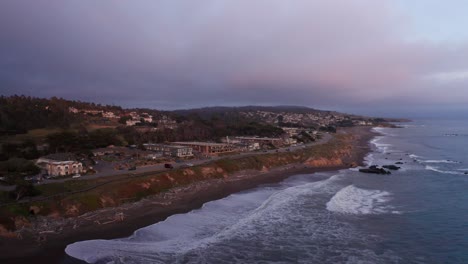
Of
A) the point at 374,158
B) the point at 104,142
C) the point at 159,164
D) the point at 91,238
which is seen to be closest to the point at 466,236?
the point at 91,238

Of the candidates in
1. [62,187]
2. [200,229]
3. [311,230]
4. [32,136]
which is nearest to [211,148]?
[32,136]

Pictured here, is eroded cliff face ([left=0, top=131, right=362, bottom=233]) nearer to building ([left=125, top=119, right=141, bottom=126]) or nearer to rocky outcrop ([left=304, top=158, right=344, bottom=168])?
rocky outcrop ([left=304, top=158, right=344, bottom=168])

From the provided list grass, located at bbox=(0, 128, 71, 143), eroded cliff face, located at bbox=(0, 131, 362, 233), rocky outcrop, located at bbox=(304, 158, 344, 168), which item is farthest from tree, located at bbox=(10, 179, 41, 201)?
rocky outcrop, located at bbox=(304, 158, 344, 168)

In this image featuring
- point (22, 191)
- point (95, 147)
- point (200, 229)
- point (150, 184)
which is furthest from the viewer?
point (95, 147)

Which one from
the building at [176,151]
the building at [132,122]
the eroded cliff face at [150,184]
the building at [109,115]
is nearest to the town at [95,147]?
the building at [176,151]

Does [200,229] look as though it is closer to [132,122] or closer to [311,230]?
[311,230]

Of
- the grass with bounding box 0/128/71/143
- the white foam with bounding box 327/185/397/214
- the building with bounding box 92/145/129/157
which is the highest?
the grass with bounding box 0/128/71/143

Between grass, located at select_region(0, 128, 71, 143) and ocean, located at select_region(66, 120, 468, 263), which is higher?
grass, located at select_region(0, 128, 71, 143)
